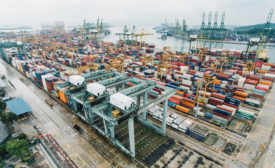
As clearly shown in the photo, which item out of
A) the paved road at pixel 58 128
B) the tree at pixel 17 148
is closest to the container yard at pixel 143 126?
the paved road at pixel 58 128

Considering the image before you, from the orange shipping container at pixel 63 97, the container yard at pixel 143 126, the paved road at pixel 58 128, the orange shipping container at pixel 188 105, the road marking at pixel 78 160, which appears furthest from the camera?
the orange shipping container at pixel 63 97

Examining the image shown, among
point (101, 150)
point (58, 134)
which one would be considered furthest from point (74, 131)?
point (101, 150)

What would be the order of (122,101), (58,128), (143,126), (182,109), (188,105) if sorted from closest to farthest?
(122,101) → (58,128) → (143,126) → (182,109) → (188,105)

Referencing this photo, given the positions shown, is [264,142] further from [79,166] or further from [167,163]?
[79,166]

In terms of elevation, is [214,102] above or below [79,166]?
above

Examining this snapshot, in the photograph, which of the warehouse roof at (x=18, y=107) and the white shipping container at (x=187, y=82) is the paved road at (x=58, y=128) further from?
the white shipping container at (x=187, y=82)

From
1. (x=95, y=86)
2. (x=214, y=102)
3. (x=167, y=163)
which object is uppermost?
(x=95, y=86)

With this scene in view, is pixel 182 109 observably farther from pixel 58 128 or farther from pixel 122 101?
pixel 58 128

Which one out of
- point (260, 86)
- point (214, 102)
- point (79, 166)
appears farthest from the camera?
point (260, 86)

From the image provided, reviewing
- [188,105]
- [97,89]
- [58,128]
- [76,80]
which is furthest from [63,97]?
[188,105]
